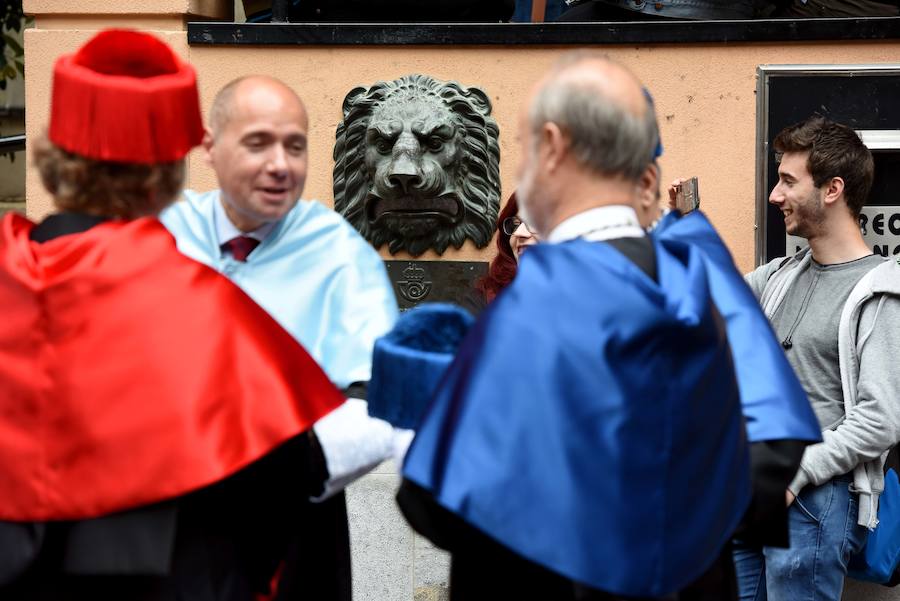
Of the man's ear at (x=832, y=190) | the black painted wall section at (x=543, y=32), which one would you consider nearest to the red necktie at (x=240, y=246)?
the man's ear at (x=832, y=190)

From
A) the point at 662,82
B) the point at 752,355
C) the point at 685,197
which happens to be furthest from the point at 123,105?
the point at 662,82

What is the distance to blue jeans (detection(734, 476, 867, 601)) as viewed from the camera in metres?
3.77

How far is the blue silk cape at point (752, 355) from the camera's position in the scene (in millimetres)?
2311

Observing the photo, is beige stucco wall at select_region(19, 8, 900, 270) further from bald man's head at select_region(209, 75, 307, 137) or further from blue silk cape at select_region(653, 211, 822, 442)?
blue silk cape at select_region(653, 211, 822, 442)

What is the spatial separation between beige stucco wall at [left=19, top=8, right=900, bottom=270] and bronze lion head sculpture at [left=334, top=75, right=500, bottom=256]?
0.38ft

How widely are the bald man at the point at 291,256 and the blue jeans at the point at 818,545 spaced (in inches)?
59.3

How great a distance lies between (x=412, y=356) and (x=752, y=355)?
673mm

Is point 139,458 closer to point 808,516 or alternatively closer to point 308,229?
point 308,229

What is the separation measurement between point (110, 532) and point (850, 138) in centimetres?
290

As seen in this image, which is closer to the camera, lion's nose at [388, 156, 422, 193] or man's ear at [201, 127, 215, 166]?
man's ear at [201, 127, 215, 166]

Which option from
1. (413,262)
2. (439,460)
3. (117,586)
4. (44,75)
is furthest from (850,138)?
(44,75)

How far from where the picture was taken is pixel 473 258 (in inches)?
191

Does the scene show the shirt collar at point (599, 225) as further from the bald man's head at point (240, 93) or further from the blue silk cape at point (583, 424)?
the bald man's head at point (240, 93)

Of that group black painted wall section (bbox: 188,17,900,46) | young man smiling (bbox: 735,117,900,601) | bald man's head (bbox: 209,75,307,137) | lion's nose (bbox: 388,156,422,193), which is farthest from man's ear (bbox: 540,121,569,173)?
black painted wall section (bbox: 188,17,900,46)
